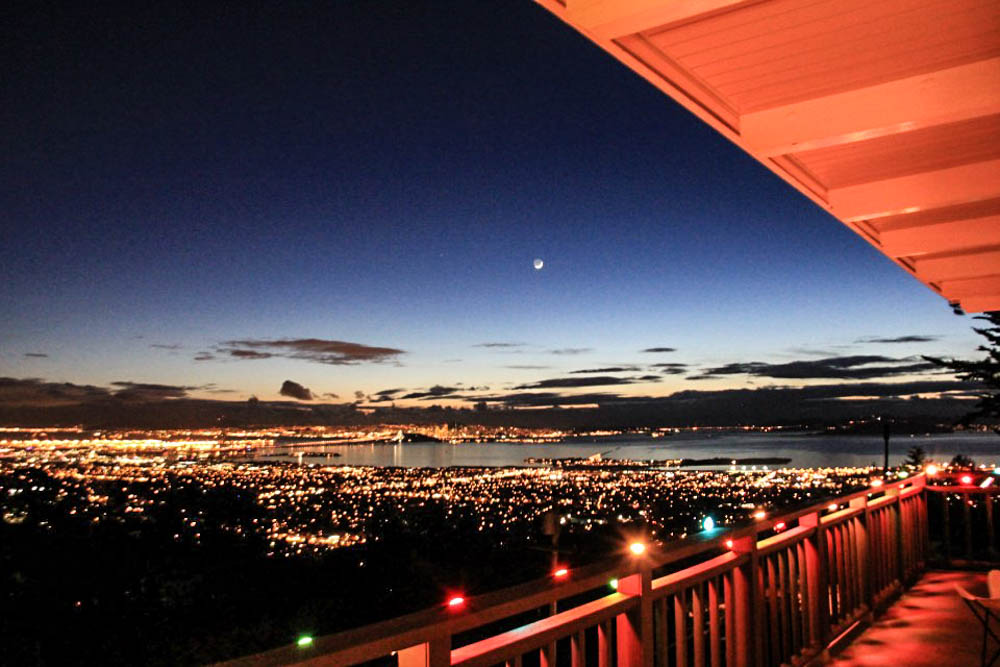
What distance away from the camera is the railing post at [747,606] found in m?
3.20

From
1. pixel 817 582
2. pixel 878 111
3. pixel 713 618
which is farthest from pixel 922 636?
pixel 878 111

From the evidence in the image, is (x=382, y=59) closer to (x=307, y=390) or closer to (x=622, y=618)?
(x=622, y=618)

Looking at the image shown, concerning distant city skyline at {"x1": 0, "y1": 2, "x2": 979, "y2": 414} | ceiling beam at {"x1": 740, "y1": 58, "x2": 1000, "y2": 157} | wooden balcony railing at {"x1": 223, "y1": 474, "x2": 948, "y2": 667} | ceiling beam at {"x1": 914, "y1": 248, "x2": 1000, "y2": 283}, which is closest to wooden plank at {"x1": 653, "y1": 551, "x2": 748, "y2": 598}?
wooden balcony railing at {"x1": 223, "y1": 474, "x2": 948, "y2": 667}

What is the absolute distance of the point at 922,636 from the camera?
4.38 meters

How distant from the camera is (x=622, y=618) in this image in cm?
247

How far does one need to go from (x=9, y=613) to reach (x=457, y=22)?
5207 cm

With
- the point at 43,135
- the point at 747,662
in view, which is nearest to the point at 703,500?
the point at 43,135

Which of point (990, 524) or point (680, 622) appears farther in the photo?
point (990, 524)

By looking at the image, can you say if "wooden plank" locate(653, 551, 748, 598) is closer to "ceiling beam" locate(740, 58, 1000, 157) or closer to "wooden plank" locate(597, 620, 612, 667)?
"wooden plank" locate(597, 620, 612, 667)

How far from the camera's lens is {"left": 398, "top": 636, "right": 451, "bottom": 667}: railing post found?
64.4 inches

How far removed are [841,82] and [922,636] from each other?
139 inches

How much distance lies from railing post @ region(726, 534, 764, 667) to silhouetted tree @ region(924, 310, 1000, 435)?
13.5 metres

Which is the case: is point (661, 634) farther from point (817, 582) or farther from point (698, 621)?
point (817, 582)

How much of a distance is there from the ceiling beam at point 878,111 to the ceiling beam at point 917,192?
1.01 m
